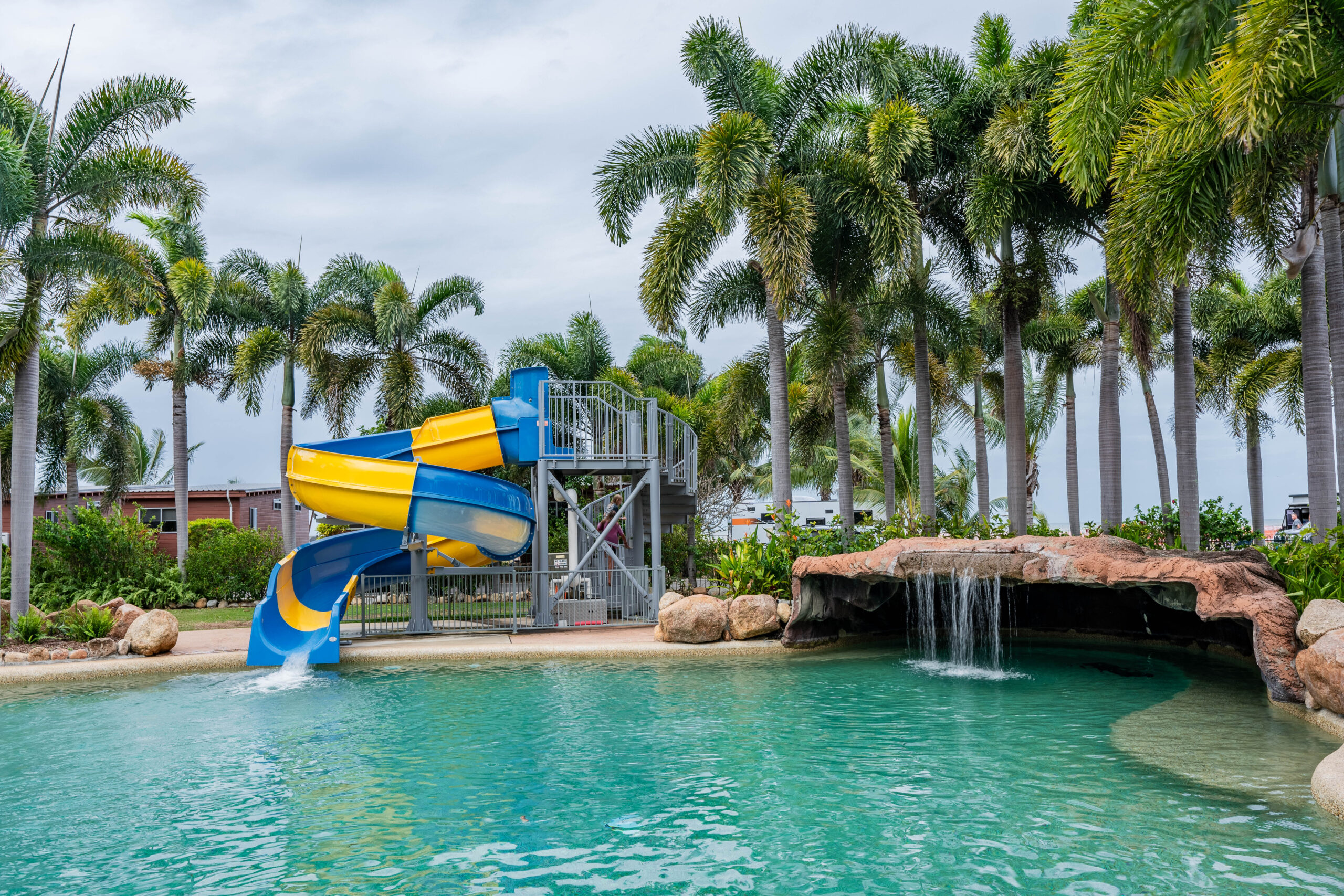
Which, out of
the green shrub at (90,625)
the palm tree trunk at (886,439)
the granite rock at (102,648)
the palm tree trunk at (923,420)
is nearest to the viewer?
the granite rock at (102,648)

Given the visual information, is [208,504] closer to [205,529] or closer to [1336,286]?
[205,529]

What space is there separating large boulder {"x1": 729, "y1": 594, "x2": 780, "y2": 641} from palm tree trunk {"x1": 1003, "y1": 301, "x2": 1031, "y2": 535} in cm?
858

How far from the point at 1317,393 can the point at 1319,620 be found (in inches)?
276

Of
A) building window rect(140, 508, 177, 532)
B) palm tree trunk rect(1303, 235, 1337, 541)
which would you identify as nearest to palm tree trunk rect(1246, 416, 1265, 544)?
palm tree trunk rect(1303, 235, 1337, 541)

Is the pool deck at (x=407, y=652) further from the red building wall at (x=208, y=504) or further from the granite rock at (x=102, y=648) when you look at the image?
the red building wall at (x=208, y=504)

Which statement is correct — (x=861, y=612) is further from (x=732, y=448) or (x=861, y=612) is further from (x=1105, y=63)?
(x=732, y=448)

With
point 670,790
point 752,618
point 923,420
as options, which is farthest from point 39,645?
point 923,420

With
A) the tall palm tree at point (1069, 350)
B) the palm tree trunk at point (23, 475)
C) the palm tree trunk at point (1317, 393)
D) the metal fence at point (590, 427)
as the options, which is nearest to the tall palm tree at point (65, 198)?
the palm tree trunk at point (23, 475)

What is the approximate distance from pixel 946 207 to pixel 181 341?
22243 mm

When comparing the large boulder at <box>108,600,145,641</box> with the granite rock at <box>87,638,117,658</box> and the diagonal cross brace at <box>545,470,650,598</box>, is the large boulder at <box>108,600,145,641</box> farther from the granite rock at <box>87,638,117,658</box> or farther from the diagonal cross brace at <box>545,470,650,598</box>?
the diagonal cross brace at <box>545,470,650,598</box>

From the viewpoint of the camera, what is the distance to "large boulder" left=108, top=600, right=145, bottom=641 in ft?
52.5

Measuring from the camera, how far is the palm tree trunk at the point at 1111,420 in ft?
67.4

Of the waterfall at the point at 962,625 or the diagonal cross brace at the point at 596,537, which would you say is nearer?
the waterfall at the point at 962,625

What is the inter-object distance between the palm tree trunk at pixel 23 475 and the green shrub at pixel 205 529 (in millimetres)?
10220
